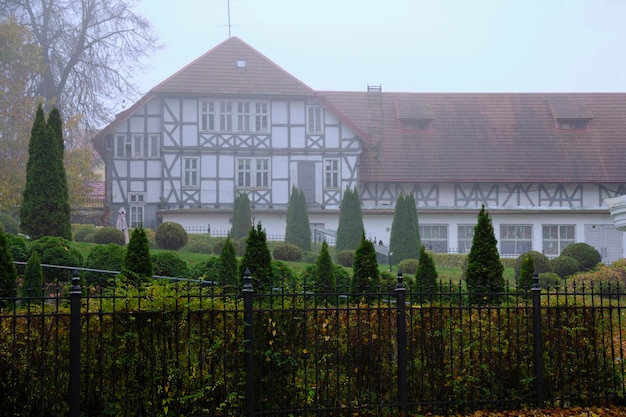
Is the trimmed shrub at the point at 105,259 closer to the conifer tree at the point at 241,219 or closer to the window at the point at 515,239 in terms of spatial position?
the conifer tree at the point at 241,219

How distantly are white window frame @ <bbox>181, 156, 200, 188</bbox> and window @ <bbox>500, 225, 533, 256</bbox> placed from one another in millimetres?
13077

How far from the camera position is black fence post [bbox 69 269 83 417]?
7828 millimetres

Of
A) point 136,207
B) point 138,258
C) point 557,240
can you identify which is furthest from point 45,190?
point 557,240

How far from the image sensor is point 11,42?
1226 inches

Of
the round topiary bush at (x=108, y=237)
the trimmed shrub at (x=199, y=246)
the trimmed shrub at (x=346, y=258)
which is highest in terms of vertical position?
the round topiary bush at (x=108, y=237)

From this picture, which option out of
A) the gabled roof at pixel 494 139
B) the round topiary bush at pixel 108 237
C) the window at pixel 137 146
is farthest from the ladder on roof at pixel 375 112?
the round topiary bush at pixel 108 237

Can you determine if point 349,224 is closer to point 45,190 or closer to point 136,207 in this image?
point 136,207

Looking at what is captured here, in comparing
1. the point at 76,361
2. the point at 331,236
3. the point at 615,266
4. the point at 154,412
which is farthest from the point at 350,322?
the point at 331,236

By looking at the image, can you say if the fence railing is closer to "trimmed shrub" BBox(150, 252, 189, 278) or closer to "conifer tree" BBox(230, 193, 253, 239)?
"trimmed shrub" BBox(150, 252, 189, 278)

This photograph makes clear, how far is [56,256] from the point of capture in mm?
18688

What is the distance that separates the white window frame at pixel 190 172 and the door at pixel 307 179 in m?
4.30

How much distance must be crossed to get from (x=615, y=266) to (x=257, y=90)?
16.7 metres

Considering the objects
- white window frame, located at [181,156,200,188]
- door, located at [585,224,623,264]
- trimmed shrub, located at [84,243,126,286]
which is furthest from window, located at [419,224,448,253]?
trimmed shrub, located at [84,243,126,286]

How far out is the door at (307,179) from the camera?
3578 centimetres
